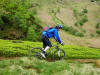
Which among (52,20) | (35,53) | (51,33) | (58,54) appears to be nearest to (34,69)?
(35,53)

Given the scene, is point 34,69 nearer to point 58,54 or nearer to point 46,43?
point 46,43

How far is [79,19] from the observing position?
183 feet

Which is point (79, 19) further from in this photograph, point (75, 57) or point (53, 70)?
point (53, 70)

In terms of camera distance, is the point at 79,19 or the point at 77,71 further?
the point at 79,19

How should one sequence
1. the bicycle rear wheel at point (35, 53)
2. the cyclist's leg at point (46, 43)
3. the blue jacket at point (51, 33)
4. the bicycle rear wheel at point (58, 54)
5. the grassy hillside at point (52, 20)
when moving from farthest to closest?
the grassy hillside at point (52, 20), the bicycle rear wheel at point (58, 54), the bicycle rear wheel at point (35, 53), the cyclist's leg at point (46, 43), the blue jacket at point (51, 33)

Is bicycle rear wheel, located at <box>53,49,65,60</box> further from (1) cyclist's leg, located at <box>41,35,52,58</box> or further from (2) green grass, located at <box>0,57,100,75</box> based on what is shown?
(2) green grass, located at <box>0,57,100,75</box>

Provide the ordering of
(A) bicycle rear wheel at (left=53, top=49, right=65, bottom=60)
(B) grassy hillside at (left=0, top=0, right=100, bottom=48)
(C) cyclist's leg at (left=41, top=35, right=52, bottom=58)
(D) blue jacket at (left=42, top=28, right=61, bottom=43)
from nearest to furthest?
(D) blue jacket at (left=42, top=28, right=61, bottom=43), (C) cyclist's leg at (left=41, top=35, right=52, bottom=58), (A) bicycle rear wheel at (left=53, top=49, right=65, bottom=60), (B) grassy hillside at (left=0, top=0, right=100, bottom=48)

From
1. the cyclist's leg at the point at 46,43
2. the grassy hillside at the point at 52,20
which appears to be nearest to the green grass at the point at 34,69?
the cyclist's leg at the point at 46,43

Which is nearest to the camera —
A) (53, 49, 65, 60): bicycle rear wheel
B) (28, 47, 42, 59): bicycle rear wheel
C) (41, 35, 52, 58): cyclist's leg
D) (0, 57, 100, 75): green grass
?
(0, 57, 100, 75): green grass

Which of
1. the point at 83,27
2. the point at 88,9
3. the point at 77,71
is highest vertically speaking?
the point at 77,71

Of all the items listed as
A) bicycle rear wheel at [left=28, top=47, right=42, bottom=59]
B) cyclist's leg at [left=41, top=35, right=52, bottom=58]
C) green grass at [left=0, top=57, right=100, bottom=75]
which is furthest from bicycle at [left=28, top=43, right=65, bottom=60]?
green grass at [left=0, top=57, right=100, bottom=75]

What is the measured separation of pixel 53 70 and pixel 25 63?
1.44m

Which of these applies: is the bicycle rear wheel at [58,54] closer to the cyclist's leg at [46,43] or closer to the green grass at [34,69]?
the cyclist's leg at [46,43]

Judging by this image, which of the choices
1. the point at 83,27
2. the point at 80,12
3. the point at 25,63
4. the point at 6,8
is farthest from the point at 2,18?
the point at 80,12
